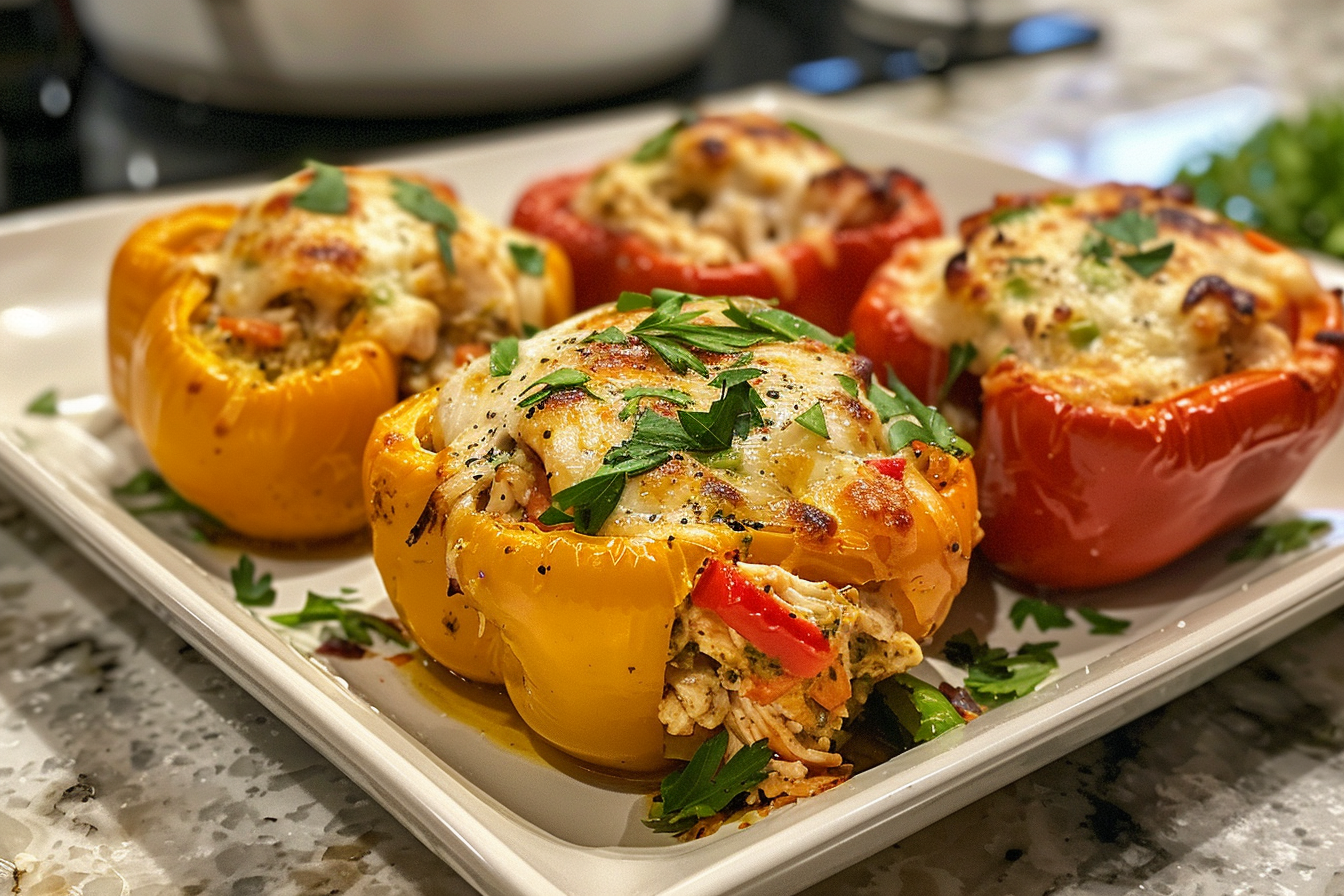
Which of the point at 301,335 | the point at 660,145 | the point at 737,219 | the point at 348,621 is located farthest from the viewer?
the point at 660,145

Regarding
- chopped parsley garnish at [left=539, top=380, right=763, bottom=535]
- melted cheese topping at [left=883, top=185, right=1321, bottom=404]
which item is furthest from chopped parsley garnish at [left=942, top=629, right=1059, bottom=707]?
chopped parsley garnish at [left=539, top=380, right=763, bottom=535]

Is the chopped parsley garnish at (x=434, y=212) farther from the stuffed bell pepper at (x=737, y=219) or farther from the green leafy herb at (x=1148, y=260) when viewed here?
the green leafy herb at (x=1148, y=260)

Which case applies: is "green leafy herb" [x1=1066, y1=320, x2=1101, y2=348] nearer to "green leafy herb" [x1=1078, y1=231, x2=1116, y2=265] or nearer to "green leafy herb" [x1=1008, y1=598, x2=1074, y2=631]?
"green leafy herb" [x1=1078, y1=231, x2=1116, y2=265]

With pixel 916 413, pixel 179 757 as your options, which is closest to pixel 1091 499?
pixel 916 413

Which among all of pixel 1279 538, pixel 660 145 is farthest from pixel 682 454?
pixel 660 145

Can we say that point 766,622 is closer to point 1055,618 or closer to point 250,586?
point 1055,618

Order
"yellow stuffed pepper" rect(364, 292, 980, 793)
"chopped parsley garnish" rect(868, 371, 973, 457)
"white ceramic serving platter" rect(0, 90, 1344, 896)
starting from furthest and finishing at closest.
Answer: "chopped parsley garnish" rect(868, 371, 973, 457) < "yellow stuffed pepper" rect(364, 292, 980, 793) < "white ceramic serving platter" rect(0, 90, 1344, 896)
